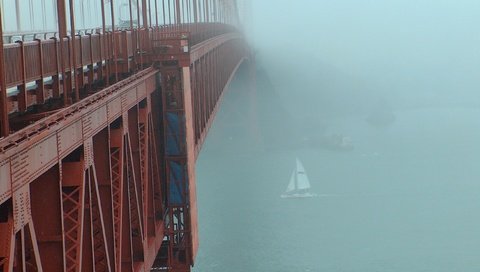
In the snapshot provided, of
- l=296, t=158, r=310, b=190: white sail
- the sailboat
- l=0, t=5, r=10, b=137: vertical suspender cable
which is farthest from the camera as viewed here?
l=296, t=158, r=310, b=190: white sail

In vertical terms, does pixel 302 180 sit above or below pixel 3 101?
below

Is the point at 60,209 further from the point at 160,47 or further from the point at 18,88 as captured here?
the point at 160,47

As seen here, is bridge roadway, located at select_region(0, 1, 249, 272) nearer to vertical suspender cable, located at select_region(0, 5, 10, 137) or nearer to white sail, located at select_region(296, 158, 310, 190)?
vertical suspender cable, located at select_region(0, 5, 10, 137)

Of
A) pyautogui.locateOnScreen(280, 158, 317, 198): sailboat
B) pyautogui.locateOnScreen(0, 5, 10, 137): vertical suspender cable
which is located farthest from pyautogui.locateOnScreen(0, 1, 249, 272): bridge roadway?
pyautogui.locateOnScreen(280, 158, 317, 198): sailboat

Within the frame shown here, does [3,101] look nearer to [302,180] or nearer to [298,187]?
[298,187]

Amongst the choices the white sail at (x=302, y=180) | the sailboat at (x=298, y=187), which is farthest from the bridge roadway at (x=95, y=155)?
the white sail at (x=302, y=180)

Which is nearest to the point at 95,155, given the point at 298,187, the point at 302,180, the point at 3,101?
the point at 3,101

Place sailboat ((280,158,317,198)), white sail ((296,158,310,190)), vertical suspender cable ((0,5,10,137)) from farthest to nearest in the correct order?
white sail ((296,158,310,190)) < sailboat ((280,158,317,198)) < vertical suspender cable ((0,5,10,137))

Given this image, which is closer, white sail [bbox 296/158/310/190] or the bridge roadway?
the bridge roadway
